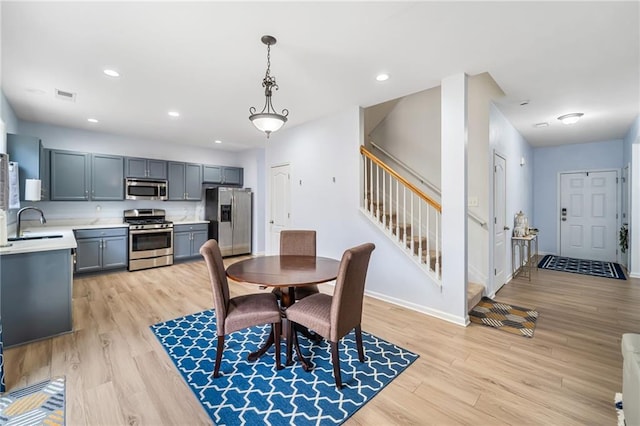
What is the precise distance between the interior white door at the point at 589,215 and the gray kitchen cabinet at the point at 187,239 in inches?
326

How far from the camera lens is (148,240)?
209 inches

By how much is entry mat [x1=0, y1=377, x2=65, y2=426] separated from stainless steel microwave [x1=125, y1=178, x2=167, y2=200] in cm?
405

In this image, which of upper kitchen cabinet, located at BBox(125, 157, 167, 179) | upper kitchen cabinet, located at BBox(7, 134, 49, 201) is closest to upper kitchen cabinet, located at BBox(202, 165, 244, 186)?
upper kitchen cabinet, located at BBox(125, 157, 167, 179)

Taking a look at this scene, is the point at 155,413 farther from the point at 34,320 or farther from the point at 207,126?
the point at 207,126

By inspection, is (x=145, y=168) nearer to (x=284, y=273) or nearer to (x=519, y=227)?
(x=284, y=273)

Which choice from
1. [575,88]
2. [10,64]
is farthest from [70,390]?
[575,88]

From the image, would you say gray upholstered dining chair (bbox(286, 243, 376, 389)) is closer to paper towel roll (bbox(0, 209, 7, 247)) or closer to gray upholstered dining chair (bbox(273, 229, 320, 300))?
gray upholstered dining chair (bbox(273, 229, 320, 300))

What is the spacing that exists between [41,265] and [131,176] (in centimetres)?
318

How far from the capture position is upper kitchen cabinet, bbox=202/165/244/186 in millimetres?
6520

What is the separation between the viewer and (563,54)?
2531 mm

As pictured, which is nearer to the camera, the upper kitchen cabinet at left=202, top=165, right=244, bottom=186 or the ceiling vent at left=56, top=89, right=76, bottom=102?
the ceiling vent at left=56, top=89, right=76, bottom=102

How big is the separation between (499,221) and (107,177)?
6.73 m

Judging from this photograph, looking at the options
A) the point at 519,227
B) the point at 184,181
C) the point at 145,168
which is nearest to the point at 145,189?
the point at 145,168

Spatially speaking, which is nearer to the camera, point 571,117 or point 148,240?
point 571,117
